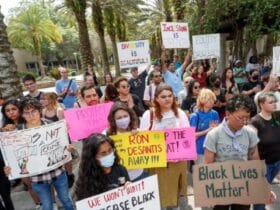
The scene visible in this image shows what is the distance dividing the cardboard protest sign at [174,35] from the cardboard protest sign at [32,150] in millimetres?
5160

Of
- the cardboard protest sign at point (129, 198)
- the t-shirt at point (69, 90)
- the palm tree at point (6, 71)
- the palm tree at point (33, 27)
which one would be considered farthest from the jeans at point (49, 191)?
the palm tree at point (33, 27)

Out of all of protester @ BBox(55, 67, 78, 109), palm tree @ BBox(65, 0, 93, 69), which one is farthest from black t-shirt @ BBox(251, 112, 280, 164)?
palm tree @ BBox(65, 0, 93, 69)

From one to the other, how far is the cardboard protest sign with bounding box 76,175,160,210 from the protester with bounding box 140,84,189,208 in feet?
2.94

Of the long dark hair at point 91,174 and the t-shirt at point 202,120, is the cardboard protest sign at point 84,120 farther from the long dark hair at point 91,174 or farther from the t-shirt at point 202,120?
the long dark hair at point 91,174

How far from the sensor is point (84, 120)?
4574mm

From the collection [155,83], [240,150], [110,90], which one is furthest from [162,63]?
[240,150]

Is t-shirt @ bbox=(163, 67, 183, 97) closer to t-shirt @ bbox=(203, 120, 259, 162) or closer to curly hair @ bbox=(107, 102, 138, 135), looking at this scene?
curly hair @ bbox=(107, 102, 138, 135)

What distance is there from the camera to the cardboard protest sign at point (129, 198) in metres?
2.65

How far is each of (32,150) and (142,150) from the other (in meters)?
1.13

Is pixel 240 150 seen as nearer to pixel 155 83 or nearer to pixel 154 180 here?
pixel 154 180

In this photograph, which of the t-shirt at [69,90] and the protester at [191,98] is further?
the t-shirt at [69,90]

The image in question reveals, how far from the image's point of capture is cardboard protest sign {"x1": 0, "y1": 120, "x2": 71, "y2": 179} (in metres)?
3.70

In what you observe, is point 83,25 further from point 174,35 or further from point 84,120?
point 84,120

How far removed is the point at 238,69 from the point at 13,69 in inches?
242
